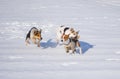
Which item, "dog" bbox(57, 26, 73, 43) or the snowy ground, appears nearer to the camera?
the snowy ground

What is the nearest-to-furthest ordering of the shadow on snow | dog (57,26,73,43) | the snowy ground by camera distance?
the snowy ground, dog (57,26,73,43), the shadow on snow

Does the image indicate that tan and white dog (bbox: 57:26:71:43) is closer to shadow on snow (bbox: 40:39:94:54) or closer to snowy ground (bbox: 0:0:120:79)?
snowy ground (bbox: 0:0:120:79)

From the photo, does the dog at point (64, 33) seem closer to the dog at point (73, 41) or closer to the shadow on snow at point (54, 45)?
the dog at point (73, 41)

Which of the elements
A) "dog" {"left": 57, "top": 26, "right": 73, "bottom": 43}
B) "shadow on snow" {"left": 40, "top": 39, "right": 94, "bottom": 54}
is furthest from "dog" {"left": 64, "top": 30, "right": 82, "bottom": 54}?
"shadow on snow" {"left": 40, "top": 39, "right": 94, "bottom": 54}

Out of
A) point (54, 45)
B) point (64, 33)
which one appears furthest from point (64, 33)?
point (54, 45)

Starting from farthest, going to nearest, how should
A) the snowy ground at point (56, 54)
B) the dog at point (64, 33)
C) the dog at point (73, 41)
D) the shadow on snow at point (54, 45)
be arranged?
the shadow on snow at point (54, 45), the dog at point (64, 33), the dog at point (73, 41), the snowy ground at point (56, 54)

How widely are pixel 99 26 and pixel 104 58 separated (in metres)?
4.98

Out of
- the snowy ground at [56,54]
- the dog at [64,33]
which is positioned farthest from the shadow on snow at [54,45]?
the dog at [64,33]

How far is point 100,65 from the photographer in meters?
6.47

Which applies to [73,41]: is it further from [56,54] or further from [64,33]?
[56,54]

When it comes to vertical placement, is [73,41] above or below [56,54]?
above

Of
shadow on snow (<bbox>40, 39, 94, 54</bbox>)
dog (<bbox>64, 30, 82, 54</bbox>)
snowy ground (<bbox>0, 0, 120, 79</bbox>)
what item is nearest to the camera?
snowy ground (<bbox>0, 0, 120, 79</bbox>)
